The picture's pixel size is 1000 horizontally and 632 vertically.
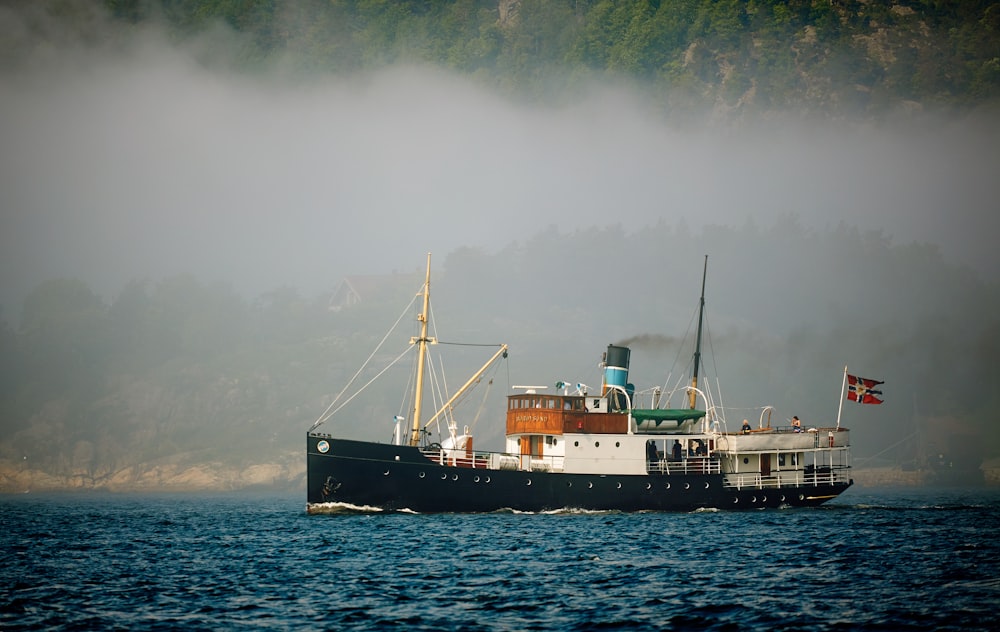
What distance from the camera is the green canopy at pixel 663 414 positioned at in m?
58.6

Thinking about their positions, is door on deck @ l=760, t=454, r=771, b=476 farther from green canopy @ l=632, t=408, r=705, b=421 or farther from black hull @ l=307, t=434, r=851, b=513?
black hull @ l=307, t=434, r=851, b=513

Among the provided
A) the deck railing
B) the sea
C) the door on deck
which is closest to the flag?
the deck railing

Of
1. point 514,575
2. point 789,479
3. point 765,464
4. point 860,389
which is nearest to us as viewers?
point 514,575

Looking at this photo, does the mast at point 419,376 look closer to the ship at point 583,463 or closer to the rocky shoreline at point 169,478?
the ship at point 583,463

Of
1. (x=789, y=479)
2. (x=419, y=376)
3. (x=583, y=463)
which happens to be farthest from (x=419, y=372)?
(x=789, y=479)

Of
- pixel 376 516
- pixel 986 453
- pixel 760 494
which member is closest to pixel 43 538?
pixel 376 516

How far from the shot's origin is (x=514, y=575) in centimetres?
3412

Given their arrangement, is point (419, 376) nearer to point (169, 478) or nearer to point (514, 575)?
point (514, 575)

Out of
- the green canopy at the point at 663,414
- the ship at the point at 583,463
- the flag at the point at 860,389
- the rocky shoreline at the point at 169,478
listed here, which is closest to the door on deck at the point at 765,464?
the ship at the point at 583,463

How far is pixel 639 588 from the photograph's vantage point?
31.7 m

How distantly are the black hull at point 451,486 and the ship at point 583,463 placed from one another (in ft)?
0.18

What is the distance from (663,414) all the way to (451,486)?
13.8 metres

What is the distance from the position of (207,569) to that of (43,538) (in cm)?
1839

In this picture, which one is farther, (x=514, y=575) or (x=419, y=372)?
(x=419, y=372)
